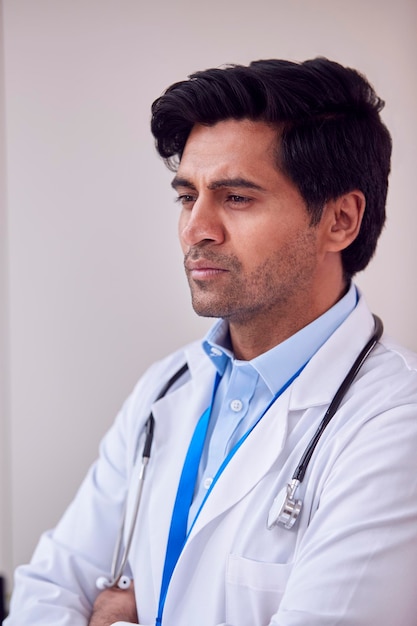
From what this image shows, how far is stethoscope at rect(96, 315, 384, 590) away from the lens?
1.21m

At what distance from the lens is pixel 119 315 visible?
6.73 ft

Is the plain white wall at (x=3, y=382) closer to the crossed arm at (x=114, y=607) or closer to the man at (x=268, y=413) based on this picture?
the man at (x=268, y=413)

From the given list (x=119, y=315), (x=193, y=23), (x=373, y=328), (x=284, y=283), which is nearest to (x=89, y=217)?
(x=119, y=315)

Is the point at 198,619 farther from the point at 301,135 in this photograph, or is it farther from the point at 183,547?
the point at 301,135

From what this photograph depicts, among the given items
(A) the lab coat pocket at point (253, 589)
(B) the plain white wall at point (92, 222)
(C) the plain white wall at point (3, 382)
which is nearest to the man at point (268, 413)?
(A) the lab coat pocket at point (253, 589)

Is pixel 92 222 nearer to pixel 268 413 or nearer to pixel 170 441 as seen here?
pixel 170 441

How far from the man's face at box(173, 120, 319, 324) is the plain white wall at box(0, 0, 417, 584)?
20.7 inches

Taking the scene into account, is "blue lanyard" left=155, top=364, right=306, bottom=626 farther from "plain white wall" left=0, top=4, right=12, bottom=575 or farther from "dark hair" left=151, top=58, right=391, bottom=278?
"plain white wall" left=0, top=4, right=12, bottom=575

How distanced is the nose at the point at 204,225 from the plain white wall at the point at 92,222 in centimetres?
60

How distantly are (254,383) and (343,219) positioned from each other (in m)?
0.43

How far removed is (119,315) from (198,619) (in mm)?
997

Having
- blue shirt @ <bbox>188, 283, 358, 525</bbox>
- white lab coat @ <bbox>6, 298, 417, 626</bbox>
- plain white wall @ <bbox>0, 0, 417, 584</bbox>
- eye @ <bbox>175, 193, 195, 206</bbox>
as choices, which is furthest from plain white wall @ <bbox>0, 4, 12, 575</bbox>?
blue shirt @ <bbox>188, 283, 358, 525</bbox>

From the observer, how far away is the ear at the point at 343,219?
4.89ft

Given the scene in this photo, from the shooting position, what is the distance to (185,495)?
1.45 meters
